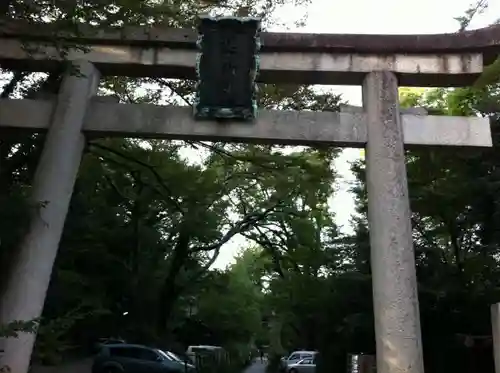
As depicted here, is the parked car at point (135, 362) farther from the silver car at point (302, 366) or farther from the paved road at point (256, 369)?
the paved road at point (256, 369)

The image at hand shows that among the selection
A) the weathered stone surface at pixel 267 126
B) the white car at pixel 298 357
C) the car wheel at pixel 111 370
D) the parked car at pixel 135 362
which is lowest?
the car wheel at pixel 111 370

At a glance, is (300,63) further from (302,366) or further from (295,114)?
(302,366)

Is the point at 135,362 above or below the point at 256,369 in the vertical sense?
below

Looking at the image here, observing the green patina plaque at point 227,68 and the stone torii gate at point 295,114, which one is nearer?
the stone torii gate at point 295,114

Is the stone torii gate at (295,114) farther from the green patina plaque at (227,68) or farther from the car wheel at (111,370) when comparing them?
the car wheel at (111,370)

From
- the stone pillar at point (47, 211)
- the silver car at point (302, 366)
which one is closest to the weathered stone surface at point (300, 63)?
the stone pillar at point (47, 211)

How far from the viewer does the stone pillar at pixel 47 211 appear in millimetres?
6574

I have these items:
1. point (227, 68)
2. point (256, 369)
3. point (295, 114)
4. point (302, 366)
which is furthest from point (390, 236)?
point (256, 369)

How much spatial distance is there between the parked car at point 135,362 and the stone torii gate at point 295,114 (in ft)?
33.1

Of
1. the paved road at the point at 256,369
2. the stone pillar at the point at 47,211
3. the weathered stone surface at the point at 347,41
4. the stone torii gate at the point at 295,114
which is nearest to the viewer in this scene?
the stone pillar at the point at 47,211

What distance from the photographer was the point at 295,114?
773cm

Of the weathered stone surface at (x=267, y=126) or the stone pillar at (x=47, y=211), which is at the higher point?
the weathered stone surface at (x=267, y=126)

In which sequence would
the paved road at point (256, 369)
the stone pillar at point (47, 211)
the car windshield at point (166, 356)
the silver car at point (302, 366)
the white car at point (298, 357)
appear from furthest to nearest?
the paved road at point (256, 369) < the white car at point (298, 357) < the silver car at point (302, 366) < the car windshield at point (166, 356) < the stone pillar at point (47, 211)

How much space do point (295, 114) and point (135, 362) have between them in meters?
11.2
